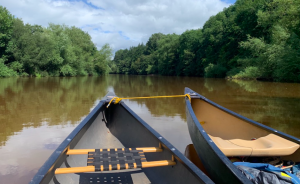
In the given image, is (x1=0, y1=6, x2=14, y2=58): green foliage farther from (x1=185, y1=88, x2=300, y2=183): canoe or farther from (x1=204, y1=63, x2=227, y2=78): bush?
(x1=185, y1=88, x2=300, y2=183): canoe

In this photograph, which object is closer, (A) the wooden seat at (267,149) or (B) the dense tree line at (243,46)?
(A) the wooden seat at (267,149)

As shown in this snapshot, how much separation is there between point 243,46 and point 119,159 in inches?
1066

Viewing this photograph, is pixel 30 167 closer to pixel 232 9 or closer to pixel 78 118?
pixel 78 118

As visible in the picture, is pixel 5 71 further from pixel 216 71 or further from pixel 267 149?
pixel 267 149

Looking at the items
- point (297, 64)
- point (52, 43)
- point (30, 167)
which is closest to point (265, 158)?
point (30, 167)

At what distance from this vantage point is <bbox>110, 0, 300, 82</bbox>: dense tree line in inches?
760

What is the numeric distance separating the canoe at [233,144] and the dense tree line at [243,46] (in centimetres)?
1604

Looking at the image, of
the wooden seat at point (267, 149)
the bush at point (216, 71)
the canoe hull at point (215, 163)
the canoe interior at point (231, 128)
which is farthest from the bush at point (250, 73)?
the canoe hull at point (215, 163)

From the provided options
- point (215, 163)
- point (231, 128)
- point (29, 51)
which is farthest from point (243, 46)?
point (215, 163)

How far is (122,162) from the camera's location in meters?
2.23

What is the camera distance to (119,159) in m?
2.30

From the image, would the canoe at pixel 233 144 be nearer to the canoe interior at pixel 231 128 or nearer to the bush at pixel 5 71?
the canoe interior at pixel 231 128

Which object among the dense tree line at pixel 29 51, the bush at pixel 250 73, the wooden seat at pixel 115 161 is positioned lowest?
the wooden seat at pixel 115 161

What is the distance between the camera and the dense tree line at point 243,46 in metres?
19.3
